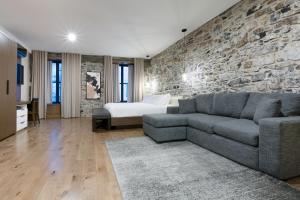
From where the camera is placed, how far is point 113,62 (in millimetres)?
8156

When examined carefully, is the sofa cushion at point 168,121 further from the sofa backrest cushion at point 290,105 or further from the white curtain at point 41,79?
the white curtain at point 41,79

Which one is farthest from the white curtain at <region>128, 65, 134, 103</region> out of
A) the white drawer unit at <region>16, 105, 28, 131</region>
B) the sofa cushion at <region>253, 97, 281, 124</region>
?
the sofa cushion at <region>253, 97, 281, 124</region>

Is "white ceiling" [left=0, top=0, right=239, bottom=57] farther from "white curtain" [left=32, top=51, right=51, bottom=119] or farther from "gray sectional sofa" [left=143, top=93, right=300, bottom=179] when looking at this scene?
"gray sectional sofa" [left=143, top=93, right=300, bottom=179]

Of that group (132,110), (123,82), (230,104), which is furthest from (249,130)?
(123,82)

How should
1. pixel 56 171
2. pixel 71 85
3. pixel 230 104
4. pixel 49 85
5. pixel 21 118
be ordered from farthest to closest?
pixel 71 85
pixel 49 85
pixel 21 118
pixel 230 104
pixel 56 171

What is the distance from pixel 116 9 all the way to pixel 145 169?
323 centimetres

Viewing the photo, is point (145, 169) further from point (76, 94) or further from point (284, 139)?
point (76, 94)

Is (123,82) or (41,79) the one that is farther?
(123,82)

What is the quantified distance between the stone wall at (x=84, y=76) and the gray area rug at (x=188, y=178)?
535 centimetres

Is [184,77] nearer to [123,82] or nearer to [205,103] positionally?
[205,103]

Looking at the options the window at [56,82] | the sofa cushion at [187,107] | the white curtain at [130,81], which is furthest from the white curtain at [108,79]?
the sofa cushion at [187,107]

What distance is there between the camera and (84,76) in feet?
25.3

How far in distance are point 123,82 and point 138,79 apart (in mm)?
781

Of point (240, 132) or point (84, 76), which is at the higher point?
point (84, 76)
